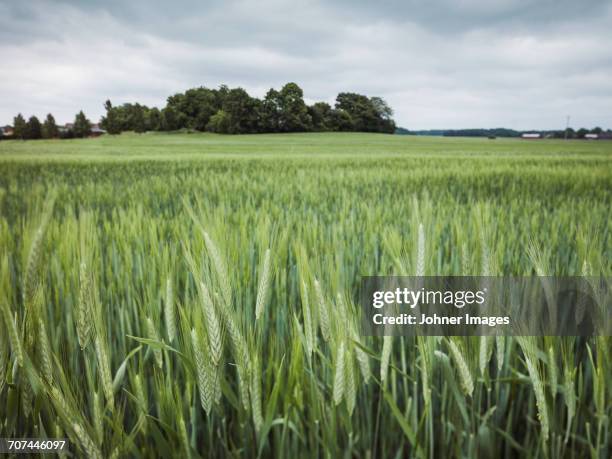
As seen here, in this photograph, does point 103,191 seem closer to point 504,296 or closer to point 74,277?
point 74,277

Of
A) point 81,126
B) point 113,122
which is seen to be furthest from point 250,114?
point 81,126

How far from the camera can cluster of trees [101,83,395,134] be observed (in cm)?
2116

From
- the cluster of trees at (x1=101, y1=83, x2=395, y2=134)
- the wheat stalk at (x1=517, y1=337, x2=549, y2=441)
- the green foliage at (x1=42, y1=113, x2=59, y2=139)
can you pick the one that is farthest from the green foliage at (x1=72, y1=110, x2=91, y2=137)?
the wheat stalk at (x1=517, y1=337, x2=549, y2=441)

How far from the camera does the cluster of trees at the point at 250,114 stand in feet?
69.4

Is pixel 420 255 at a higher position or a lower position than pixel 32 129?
lower

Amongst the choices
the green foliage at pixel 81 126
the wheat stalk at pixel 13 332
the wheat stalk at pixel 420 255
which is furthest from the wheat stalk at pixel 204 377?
the green foliage at pixel 81 126

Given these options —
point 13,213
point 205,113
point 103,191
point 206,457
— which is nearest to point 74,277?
point 206,457

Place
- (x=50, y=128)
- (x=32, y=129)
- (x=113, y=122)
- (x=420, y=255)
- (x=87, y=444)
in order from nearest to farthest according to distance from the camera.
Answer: (x=87, y=444), (x=420, y=255), (x=32, y=129), (x=50, y=128), (x=113, y=122)

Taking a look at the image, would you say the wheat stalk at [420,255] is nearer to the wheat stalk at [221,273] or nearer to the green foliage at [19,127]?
the wheat stalk at [221,273]

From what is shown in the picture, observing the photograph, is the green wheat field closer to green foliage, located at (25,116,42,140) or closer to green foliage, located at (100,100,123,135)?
green foliage, located at (25,116,42,140)

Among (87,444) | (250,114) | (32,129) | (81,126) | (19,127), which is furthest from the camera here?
(250,114)

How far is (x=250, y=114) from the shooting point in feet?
89.2

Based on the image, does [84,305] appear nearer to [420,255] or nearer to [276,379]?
[276,379]

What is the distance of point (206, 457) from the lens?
1.92ft
